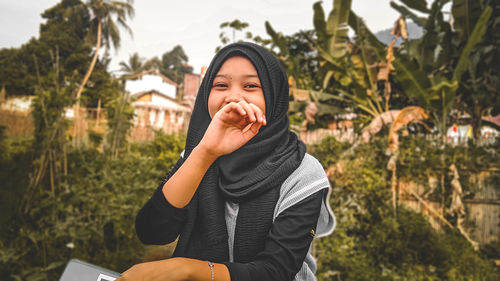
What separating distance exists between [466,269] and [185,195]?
4.87m

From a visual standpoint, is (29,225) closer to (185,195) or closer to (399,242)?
(185,195)

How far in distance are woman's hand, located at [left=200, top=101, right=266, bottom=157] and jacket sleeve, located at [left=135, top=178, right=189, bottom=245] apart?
0.18m

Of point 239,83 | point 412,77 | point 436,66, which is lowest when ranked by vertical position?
point 239,83

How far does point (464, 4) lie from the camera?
17.7 feet

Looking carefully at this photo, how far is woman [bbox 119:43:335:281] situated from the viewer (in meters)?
0.76

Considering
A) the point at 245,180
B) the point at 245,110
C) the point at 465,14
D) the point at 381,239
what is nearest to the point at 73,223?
the point at 245,180

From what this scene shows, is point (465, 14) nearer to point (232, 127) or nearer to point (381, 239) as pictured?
point (381, 239)

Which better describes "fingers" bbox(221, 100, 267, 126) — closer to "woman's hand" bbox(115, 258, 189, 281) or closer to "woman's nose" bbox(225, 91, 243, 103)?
"woman's nose" bbox(225, 91, 243, 103)

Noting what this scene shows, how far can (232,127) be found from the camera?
2.53 ft

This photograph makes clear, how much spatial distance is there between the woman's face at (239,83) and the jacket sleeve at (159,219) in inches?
11.2

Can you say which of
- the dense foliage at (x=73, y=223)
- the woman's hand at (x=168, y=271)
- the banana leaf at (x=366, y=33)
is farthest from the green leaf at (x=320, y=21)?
the woman's hand at (x=168, y=271)

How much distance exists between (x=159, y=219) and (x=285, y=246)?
0.32m

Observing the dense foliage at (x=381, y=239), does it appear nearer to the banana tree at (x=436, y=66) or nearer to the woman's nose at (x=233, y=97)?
the banana tree at (x=436, y=66)

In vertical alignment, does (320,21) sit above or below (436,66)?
above
